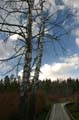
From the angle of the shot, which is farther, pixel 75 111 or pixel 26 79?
pixel 75 111

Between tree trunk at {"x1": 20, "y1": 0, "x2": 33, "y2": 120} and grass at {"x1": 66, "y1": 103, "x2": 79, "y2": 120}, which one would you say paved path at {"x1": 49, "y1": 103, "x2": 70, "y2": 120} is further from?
tree trunk at {"x1": 20, "y1": 0, "x2": 33, "y2": 120}

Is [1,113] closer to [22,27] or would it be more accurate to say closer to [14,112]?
[14,112]

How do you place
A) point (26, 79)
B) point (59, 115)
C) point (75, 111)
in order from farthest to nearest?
point (75, 111), point (59, 115), point (26, 79)

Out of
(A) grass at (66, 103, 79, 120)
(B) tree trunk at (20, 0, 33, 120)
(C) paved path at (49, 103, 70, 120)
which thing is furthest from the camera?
(A) grass at (66, 103, 79, 120)

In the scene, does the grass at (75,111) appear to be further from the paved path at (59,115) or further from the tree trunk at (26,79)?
the tree trunk at (26,79)

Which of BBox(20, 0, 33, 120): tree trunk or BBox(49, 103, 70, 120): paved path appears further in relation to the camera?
BBox(49, 103, 70, 120): paved path

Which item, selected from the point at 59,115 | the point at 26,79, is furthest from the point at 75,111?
the point at 26,79

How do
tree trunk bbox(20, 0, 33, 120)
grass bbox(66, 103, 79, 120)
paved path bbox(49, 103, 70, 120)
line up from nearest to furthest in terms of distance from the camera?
tree trunk bbox(20, 0, 33, 120) < paved path bbox(49, 103, 70, 120) < grass bbox(66, 103, 79, 120)

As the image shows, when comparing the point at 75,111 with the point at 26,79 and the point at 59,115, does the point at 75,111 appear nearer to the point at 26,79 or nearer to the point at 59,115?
the point at 59,115

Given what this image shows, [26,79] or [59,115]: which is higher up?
[26,79]

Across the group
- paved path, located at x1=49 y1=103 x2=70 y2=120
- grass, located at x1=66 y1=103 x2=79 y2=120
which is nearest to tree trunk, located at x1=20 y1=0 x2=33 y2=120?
grass, located at x1=66 y1=103 x2=79 y2=120

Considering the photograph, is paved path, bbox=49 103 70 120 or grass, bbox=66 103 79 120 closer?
paved path, bbox=49 103 70 120

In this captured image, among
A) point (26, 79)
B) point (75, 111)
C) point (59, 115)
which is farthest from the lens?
point (75, 111)

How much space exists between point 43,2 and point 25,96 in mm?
5564
